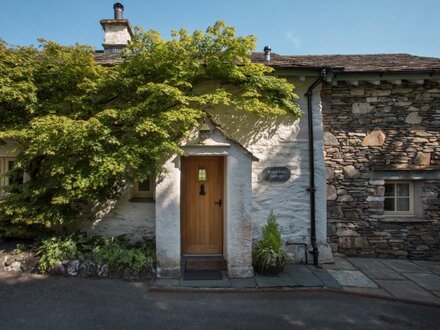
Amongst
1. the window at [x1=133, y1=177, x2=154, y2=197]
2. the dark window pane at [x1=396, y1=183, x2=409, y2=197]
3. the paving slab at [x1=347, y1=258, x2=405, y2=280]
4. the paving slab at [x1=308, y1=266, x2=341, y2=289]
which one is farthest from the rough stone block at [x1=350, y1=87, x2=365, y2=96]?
the window at [x1=133, y1=177, x2=154, y2=197]

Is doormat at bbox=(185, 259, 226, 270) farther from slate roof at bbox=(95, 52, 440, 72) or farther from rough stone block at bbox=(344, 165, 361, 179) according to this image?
slate roof at bbox=(95, 52, 440, 72)

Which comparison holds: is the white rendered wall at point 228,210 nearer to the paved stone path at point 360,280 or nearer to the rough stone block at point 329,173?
the paved stone path at point 360,280

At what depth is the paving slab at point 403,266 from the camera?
5.50 m

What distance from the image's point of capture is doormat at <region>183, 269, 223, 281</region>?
4.92 meters

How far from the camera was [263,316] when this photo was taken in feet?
12.5

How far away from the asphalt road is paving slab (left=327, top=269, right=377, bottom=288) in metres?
0.44

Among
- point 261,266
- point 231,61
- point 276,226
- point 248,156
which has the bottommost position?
point 261,266

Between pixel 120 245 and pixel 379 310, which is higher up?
pixel 120 245

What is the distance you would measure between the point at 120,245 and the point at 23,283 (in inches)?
67.4

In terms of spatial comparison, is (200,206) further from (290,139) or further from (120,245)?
(290,139)

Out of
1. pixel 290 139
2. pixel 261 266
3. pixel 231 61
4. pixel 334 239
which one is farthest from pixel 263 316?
pixel 231 61

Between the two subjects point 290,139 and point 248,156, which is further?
point 290,139

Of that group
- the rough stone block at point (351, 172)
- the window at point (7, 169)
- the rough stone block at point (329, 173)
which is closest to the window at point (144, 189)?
the window at point (7, 169)

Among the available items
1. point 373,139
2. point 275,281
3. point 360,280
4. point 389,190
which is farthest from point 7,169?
point 389,190
